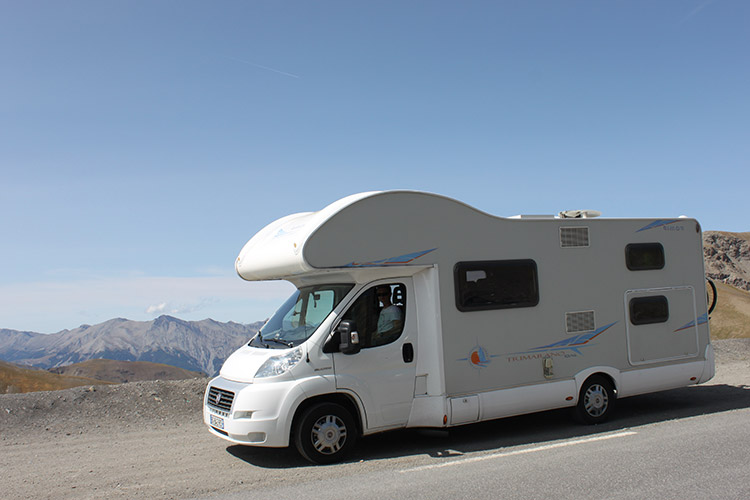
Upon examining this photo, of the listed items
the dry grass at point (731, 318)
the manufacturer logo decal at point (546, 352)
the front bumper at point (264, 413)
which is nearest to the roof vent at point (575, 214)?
the manufacturer logo decal at point (546, 352)

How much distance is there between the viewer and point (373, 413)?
770 centimetres

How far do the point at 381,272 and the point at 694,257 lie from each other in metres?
5.62

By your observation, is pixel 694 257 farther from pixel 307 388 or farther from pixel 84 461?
pixel 84 461

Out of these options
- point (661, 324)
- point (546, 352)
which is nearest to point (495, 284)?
point (546, 352)

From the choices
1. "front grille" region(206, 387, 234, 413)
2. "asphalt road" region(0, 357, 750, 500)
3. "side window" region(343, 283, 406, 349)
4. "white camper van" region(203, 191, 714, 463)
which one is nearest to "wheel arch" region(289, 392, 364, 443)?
"white camper van" region(203, 191, 714, 463)

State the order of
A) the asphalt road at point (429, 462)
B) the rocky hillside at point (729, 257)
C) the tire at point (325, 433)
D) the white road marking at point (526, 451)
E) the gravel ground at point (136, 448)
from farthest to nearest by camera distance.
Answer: the rocky hillside at point (729, 257) → the tire at point (325, 433) → the white road marking at point (526, 451) → the gravel ground at point (136, 448) → the asphalt road at point (429, 462)

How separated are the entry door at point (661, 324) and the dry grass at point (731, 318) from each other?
2336 centimetres

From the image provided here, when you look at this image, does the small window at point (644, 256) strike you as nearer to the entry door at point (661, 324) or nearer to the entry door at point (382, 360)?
the entry door at point (661, 324)

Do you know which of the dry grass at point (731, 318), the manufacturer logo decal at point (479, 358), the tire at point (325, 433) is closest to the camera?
the tire at point (325, 433)

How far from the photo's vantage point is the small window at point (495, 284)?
838 centimetres

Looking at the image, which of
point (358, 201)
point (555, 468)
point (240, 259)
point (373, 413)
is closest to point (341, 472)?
point (373, 413)

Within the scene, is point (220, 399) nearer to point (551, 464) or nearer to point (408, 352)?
point (408, 352)

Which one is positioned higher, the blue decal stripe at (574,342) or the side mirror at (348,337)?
the side mirror at (348,337)

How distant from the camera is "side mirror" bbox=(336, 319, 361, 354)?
24.3 feet
